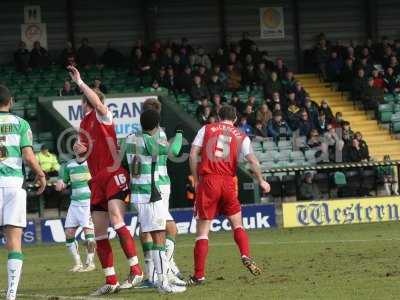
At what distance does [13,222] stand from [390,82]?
79.7 ft

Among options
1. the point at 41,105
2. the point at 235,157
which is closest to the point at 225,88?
the point at 41,105

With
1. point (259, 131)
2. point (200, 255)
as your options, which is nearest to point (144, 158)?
point (200, 255)

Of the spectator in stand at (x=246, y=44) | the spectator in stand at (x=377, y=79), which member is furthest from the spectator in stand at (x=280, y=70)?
the spectator in stand at (x=377, y=79)

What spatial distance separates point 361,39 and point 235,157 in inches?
1001

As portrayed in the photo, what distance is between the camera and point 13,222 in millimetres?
11414

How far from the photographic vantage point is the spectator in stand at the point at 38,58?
31.7 meters

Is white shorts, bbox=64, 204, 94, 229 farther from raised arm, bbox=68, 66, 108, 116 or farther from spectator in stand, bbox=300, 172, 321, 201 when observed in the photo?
spectator in stand, bbox=300, 172, 321, 201

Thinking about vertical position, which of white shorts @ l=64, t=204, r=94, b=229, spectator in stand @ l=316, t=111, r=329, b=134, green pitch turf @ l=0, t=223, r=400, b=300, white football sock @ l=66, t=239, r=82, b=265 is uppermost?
spectator in stand @ l=316, t=111, r=329, b=134

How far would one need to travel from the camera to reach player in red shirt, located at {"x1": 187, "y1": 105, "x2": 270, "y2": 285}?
13.6 m

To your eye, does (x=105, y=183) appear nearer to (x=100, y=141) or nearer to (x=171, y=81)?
(x=100, y=141)

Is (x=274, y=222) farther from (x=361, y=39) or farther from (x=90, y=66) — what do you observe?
(x=361, y=39)

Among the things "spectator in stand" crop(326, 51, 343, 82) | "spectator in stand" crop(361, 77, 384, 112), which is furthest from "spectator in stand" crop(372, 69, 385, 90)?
"spectator in stand" crop(326, 51, 343, 82)

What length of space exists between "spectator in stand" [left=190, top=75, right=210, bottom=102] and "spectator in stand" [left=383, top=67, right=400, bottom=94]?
250 inches

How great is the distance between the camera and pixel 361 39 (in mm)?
38594
